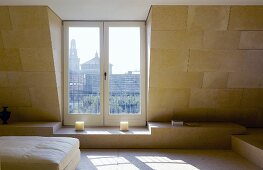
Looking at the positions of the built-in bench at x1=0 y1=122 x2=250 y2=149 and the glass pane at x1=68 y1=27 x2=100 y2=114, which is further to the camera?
the glass pane at x1=68 y1=27 x2=100 y2=114

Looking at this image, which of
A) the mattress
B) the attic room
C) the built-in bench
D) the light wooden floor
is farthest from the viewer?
the built-in bench

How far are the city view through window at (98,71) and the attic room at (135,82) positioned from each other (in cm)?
2

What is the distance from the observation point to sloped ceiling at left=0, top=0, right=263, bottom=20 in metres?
3.28

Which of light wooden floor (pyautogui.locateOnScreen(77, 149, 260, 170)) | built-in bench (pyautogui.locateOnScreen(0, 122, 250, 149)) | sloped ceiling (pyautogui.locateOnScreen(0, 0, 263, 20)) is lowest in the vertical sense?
light wooden floor (pyautogui.locateOnScreen(77, 149, 260, 170))

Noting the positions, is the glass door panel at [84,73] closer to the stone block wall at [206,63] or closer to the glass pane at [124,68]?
the glass pane at [124,68]

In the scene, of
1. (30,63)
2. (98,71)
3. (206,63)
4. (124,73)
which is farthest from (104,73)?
(206,63)

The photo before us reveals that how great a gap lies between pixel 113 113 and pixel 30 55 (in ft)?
5.11

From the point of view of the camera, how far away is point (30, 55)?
3775 millimetres

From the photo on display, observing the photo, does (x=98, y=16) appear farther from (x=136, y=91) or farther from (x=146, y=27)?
(x=136, y=91)

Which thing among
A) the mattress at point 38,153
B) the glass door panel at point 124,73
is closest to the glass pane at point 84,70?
the glass door panel at point 124,73

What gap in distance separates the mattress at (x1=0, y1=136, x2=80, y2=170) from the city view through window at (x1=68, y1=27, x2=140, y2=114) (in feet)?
4.91

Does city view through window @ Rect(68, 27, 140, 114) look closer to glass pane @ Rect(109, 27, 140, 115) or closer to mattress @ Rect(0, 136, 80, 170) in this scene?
glass pane @ Rect(109, 27, 140, 115)

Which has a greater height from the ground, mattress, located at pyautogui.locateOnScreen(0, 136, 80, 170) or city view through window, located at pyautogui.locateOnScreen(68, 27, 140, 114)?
city view through window, located at pyautogui.locateOnScreen(68, 27, 140, 114)

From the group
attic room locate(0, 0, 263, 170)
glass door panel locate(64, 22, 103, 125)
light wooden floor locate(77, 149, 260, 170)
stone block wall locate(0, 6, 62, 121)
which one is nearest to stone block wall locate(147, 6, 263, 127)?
attic room locate(0, 0, 263, 170)
